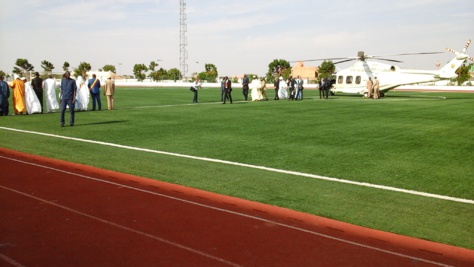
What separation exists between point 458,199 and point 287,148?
16.6 feet

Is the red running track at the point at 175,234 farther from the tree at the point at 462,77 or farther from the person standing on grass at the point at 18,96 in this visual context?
the tree at the point at 462,77

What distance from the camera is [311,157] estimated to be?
10.3 m

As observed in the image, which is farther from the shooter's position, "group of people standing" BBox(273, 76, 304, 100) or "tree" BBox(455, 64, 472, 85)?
"tree" BBox(455, 64, 472, 85)

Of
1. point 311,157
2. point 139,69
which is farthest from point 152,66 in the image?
point 311,157

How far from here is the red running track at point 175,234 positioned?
470cm

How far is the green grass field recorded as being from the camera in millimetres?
6520

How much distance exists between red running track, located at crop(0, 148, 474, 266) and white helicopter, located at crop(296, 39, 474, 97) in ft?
109

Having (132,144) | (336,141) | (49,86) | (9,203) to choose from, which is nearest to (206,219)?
(9,203)

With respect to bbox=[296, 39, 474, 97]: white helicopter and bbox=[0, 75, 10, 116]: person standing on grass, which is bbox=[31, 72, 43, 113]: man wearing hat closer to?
bbox=[0, 75, 10, 116]: person standing on grass

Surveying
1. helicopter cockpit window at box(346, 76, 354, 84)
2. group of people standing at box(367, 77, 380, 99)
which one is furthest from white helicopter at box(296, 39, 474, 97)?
group of people standing at box(367, 77, 380, 99)

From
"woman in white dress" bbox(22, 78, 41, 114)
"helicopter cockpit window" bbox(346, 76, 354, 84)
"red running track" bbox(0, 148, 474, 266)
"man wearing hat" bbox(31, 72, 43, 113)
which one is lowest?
"red running track" bbox(0, 148, 474, 266)

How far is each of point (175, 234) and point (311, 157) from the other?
5563mm

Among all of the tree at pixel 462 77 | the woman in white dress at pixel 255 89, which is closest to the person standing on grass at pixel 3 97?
the woman in white dress at pixel 255 89

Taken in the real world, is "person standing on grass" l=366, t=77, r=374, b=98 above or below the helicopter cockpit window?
below
